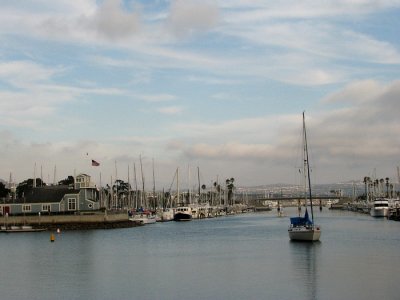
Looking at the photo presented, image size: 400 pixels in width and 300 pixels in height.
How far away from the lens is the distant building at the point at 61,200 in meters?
122

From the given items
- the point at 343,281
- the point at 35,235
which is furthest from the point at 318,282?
the point at 35,235

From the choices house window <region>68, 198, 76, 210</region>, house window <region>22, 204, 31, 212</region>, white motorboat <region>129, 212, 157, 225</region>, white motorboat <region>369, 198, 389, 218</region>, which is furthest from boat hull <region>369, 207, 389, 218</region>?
house window <region>22, 204, 31, 212</region>

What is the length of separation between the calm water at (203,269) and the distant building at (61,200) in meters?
30.6

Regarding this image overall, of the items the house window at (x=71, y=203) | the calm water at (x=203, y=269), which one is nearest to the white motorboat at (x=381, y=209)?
the calm water at (x=203, y=269)

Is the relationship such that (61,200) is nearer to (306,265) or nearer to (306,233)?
(306,233)

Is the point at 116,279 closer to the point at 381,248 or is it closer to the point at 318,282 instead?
the point at 318,282

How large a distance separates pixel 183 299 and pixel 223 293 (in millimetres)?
3387

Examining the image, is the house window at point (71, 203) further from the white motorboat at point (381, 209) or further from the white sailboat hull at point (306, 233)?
the white motorboat at point (381, 209)

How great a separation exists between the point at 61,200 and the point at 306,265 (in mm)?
72905

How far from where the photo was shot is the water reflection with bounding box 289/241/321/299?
44.6 meters

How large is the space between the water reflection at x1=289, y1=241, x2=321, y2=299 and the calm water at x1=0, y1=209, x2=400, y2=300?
70 mm

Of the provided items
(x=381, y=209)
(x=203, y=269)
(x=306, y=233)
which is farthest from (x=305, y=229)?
(x=381, y=209)

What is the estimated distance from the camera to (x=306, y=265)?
5775cm

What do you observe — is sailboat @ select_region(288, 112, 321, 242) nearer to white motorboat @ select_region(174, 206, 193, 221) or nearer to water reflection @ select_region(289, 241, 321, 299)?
water reflection @ select_region(289, 241, 321, 299)
